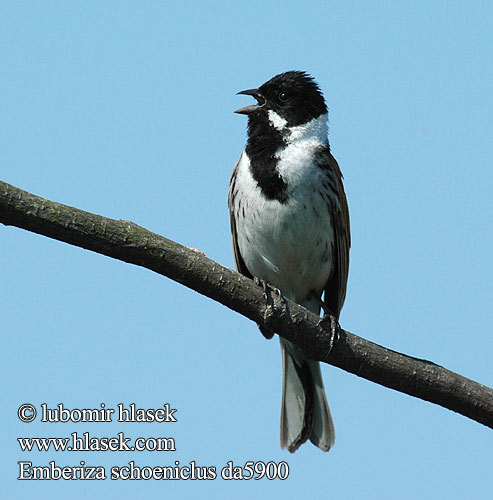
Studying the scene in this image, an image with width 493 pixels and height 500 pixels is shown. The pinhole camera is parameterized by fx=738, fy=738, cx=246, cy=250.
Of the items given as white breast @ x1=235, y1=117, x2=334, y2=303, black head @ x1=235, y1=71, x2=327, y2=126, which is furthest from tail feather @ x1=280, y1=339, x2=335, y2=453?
black head @ x1=235, y1=71, x2=327, y2=126

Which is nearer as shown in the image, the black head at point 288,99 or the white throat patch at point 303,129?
the white throat patch at point 303,129

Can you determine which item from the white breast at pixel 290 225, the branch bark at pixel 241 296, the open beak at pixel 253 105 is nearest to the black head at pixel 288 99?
the open beak at pixel 253 105

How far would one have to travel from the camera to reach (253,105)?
20.9 feet

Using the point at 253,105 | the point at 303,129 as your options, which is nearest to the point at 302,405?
the point at 303,129

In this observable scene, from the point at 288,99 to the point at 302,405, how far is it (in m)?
2.64

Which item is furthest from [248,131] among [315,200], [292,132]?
[315,200]

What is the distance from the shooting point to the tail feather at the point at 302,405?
6.16 metres

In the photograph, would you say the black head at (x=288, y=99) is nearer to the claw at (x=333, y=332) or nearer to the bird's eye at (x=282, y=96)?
the bird's eye at (x=282, y=96)

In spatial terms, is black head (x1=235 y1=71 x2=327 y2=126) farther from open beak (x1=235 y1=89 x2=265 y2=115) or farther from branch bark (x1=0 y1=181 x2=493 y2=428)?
branch bark (x1=0 y1=181 x2=493 y2=428)

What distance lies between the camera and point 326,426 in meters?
6.19

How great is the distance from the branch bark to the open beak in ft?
7.11

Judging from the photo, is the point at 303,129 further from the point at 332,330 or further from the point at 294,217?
the point at 332,330

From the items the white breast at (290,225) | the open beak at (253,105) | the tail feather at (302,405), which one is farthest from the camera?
the open beak at (253,105)

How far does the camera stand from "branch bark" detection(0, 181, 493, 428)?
3.87 m
